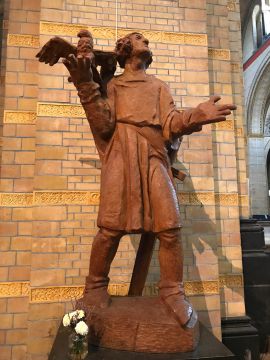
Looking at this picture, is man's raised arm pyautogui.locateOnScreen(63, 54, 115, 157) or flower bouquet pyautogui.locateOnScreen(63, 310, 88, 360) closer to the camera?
flower bouquet pyautogui.locateOnScreen(63, 310, 88, 360)

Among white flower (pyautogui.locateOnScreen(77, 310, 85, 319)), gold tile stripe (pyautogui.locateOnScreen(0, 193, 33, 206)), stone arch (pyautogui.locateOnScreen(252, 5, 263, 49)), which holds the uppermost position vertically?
stone arch (pyautogui.locateOnScreen(252, 5, 263, 49))

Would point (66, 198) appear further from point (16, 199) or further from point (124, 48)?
point (124, 48)

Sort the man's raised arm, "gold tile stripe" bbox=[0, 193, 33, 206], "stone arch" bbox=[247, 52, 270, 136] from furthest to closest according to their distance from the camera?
1. "stone arch" bbox=[247, 52, 270, 136]
2. "gold tile stripe" bbox=[0, 193, 33, 206]
3. the man's raised arm

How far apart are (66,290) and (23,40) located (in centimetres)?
303

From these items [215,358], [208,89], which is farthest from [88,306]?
[208,89]

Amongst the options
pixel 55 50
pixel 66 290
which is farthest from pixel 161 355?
pixel 55 50

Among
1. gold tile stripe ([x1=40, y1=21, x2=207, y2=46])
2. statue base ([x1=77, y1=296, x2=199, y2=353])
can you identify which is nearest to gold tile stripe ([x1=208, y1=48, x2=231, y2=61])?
gold tile stripe ([x1=40, y1=21, x2=207, y2=46])

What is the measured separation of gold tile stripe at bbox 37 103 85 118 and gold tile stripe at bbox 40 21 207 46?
901 millimetres

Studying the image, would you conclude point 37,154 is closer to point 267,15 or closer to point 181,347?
point 181,347

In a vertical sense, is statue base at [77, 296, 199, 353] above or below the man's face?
below

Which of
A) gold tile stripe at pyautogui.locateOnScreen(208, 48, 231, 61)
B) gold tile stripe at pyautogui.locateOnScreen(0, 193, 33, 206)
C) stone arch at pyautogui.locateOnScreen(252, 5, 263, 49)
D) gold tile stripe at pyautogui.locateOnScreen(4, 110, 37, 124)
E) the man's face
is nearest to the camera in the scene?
the man's face

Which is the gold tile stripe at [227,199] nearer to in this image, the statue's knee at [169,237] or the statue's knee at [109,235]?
the statue's knee at [169,237]

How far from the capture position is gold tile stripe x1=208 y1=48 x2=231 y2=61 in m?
4.57

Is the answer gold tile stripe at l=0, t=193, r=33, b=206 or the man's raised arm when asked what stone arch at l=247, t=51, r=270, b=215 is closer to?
gold tile stripe at l=0, t=193, r=33, b=206
